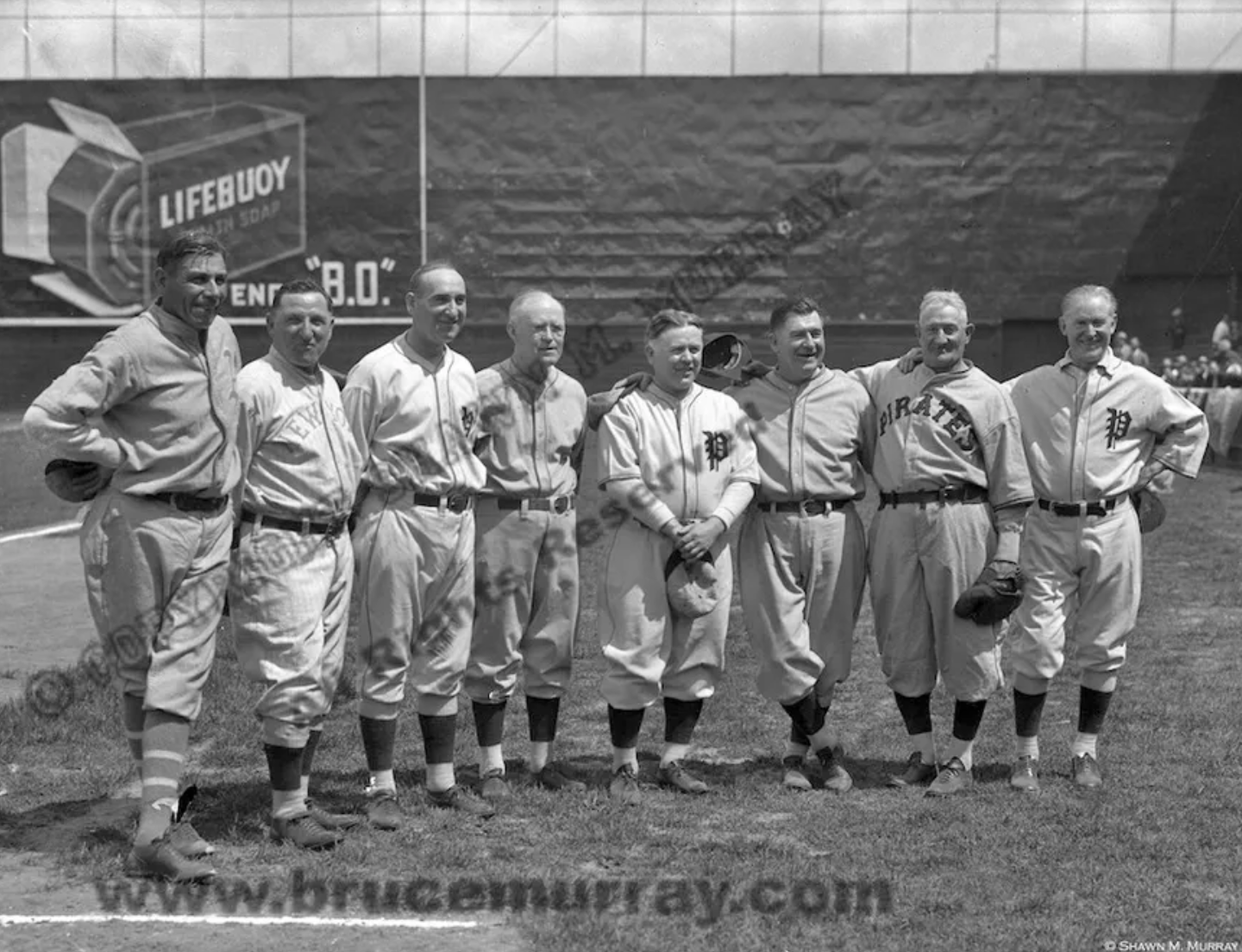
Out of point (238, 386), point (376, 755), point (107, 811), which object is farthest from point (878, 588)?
point (107, 811)

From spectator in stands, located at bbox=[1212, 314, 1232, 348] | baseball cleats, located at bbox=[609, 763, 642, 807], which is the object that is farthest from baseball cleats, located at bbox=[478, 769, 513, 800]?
spectator in stands, located at bbox=[1212, 314, 1232, 348]

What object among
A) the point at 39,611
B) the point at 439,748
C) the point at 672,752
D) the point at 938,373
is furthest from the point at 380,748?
the point at 39,611

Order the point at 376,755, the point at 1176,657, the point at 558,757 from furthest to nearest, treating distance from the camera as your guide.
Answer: the point at 1176,657, the point at 558,757, the point at 376,755

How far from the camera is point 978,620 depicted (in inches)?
231

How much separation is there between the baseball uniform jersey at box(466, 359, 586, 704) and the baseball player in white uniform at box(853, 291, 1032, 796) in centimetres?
123

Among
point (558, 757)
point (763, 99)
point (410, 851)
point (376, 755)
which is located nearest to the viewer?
point (410, 851)

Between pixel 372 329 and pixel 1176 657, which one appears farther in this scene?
pixel 372 329

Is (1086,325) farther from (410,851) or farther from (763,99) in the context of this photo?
(763,99)

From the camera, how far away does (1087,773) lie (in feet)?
19.7

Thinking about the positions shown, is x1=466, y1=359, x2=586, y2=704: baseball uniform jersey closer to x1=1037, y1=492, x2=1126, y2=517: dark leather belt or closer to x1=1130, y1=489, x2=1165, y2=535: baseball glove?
x1=1037, y1=492, x2=1126, y2=517: dark leather belt

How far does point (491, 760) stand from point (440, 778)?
0.91ft

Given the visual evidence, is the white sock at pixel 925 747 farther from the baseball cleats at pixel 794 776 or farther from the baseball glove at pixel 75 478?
the baseball glove at pixel 75 478

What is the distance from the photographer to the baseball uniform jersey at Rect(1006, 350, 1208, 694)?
596cm

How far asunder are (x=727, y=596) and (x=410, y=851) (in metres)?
1.60
